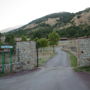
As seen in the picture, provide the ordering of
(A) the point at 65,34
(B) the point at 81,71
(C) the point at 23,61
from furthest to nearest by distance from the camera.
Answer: (A) the point at 65,34
(C) the point at 23,61
(B) the point at 81,71

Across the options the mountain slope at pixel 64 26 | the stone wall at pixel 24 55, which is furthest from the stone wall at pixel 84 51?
the mountain slope at pixel 64 26

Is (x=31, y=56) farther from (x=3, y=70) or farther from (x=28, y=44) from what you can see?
(x=3, y=70)

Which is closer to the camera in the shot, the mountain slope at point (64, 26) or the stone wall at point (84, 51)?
the stone wall at point (84, 51)

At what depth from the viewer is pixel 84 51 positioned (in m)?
13.9

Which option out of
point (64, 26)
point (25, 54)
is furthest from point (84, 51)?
point (64, 26)

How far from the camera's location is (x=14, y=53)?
578 inches

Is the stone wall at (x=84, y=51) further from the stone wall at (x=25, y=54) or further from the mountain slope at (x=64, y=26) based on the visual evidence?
the mountain slope at (x=64, y=26)

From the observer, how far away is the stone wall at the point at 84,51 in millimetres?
13781

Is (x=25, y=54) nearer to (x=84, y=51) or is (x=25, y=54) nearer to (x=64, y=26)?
Answer: (x=84, y=51)

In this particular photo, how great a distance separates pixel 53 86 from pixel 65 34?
7723cm

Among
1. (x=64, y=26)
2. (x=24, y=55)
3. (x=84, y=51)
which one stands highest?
(x=64, y=26)

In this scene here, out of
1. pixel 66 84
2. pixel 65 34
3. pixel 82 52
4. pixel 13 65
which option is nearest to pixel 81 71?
pixel 82 52

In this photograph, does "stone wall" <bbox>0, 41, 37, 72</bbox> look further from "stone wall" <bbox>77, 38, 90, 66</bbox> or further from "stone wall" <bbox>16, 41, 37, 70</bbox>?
"stone wall" <bbox>77, 38, 90, 66</bbox>

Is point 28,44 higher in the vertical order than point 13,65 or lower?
higher
